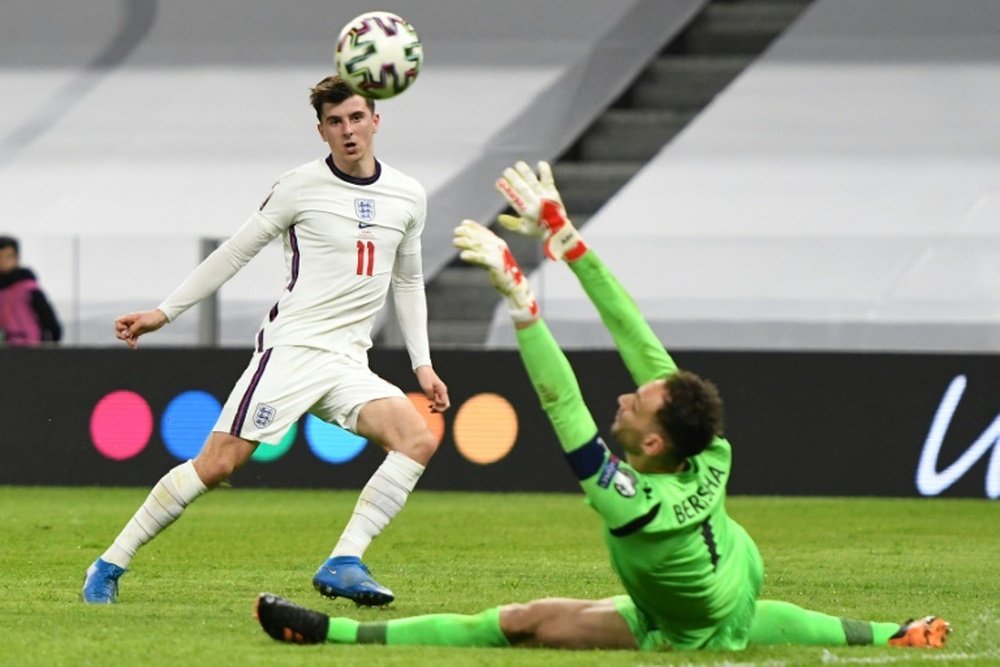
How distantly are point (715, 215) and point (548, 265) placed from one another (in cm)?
327

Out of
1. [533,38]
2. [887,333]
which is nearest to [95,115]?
[533,38]

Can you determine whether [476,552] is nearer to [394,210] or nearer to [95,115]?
[394,210]

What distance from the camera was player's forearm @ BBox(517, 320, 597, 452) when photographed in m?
5.46

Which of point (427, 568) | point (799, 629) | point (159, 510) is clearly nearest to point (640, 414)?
point (799, 629)

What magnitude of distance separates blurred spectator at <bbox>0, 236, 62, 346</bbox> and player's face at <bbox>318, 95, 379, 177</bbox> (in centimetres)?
726

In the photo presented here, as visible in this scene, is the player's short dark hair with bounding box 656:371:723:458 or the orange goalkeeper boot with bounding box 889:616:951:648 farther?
the orange goalkeeper boot with bounding box 889:616:951:648

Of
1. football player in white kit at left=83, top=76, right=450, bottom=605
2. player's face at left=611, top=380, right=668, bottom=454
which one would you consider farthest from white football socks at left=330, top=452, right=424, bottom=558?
player's face at left=611, top=380, right=668, bottom=454

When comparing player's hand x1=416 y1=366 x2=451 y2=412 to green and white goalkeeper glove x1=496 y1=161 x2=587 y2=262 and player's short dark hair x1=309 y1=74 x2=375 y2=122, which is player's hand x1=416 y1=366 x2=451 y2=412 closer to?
player's short dark hair x1=309 y1=74 x2=375 y2=122

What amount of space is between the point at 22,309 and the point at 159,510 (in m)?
7.41

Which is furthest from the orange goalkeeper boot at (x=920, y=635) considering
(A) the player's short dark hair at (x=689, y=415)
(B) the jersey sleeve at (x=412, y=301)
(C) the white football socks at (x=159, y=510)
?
(C) the white football socks at (x=159, y=510)

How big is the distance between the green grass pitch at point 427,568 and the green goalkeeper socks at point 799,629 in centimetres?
10

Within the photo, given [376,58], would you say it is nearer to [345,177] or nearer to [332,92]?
[332,92]

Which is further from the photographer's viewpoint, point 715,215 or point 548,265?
point 715,215

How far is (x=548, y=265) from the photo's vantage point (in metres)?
14.2
